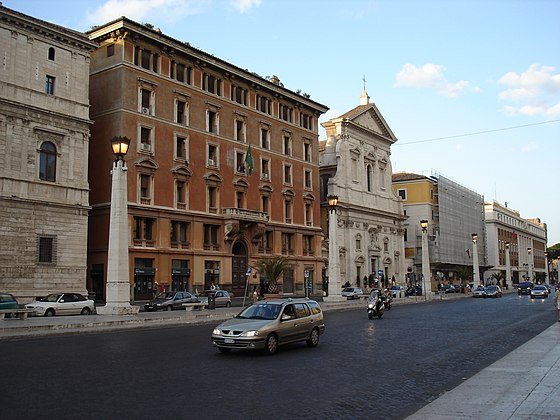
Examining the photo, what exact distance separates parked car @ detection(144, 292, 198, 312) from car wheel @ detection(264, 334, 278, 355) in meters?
22.1

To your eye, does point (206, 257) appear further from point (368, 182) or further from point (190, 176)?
point (368, 182)

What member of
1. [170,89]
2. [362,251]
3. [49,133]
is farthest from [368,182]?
[49,133]

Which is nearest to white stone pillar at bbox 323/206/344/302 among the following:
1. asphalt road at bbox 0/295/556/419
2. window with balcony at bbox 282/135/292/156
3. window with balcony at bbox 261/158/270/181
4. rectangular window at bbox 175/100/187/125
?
rectangular window at bbox 175/100/187/125

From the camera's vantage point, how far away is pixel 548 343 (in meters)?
16.9

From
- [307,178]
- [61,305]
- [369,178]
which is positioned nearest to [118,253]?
[61,305]

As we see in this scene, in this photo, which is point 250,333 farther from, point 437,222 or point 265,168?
point 437,222

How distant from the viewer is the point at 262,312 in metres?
16.6

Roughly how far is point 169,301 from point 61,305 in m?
7.35

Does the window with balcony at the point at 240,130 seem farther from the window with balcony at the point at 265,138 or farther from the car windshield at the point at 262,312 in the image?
the car windshield at the point at 262,312

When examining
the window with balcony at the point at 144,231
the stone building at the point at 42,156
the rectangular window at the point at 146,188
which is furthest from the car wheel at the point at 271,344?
the rectangular window at the point at 146,188

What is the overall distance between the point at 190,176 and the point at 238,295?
12129 millimetres

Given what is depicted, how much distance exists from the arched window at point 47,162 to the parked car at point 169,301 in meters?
10.7

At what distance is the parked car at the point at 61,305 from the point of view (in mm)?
30652

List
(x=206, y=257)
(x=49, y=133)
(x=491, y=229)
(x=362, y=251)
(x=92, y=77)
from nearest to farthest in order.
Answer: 1. (x=49, y=133)
2. (x=92, y=77)
3. (x=206, y=257)
4. (x=362, y=251)
5. (x=491, y=229)
